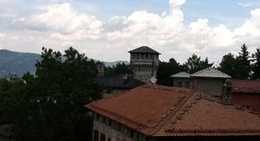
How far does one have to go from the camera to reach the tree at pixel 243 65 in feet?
282

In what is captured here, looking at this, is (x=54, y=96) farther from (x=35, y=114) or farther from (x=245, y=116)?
(x=245, y=116)

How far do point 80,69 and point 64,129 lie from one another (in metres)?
5.71

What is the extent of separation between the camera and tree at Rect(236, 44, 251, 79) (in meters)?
86.1

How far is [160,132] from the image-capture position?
68.5 ft

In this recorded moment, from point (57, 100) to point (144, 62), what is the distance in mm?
53524

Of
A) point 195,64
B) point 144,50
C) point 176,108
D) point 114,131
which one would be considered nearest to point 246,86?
point 114,131

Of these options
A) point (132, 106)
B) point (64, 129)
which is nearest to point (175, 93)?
point (132, 106)

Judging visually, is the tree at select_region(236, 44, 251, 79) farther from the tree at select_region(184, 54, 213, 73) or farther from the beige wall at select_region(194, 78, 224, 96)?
the beige wall at select_region(194, 78, 224, 96)

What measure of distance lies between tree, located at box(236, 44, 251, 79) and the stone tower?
640 inches

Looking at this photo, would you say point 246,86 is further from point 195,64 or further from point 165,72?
point 195,64

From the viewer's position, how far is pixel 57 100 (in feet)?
130

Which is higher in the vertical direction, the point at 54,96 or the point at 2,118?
the point at 54,96

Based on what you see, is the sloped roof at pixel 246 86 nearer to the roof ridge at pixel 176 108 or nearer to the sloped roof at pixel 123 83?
the sloped roof at pixel 123 83

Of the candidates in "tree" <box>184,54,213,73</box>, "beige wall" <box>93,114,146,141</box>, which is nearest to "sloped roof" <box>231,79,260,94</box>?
"beige wall" <box>93,114,146,141</box>
